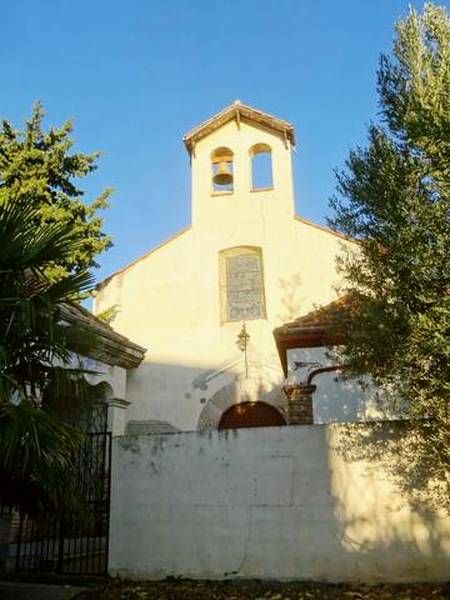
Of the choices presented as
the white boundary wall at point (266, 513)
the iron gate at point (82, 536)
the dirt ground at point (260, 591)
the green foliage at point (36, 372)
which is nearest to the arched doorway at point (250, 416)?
the iron gate at point (82, 536)

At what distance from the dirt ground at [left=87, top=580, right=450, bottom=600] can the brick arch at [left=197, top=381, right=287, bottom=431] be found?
6.39m

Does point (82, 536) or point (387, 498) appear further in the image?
point (82, 536)

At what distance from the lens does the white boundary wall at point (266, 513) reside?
6.33 metres

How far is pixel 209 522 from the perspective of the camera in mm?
6863

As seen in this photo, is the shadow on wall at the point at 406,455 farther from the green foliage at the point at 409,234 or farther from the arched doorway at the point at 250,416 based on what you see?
the arched doorway at the point at 250,416

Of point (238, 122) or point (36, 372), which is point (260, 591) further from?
point (238, 122)

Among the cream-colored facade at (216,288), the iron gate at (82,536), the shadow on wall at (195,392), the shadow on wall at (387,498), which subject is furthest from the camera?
the cream-colored facade at (216,288)

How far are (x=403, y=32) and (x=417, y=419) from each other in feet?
14.1

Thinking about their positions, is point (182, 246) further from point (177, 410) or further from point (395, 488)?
point (395, 488)

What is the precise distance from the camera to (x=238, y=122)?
620 inches

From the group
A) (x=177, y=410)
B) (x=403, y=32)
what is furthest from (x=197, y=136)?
(x=403, y=32)

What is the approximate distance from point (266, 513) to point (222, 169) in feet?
35.2

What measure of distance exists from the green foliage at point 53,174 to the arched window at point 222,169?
Answer: 9.67ft

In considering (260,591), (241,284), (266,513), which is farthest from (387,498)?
(241,284)
